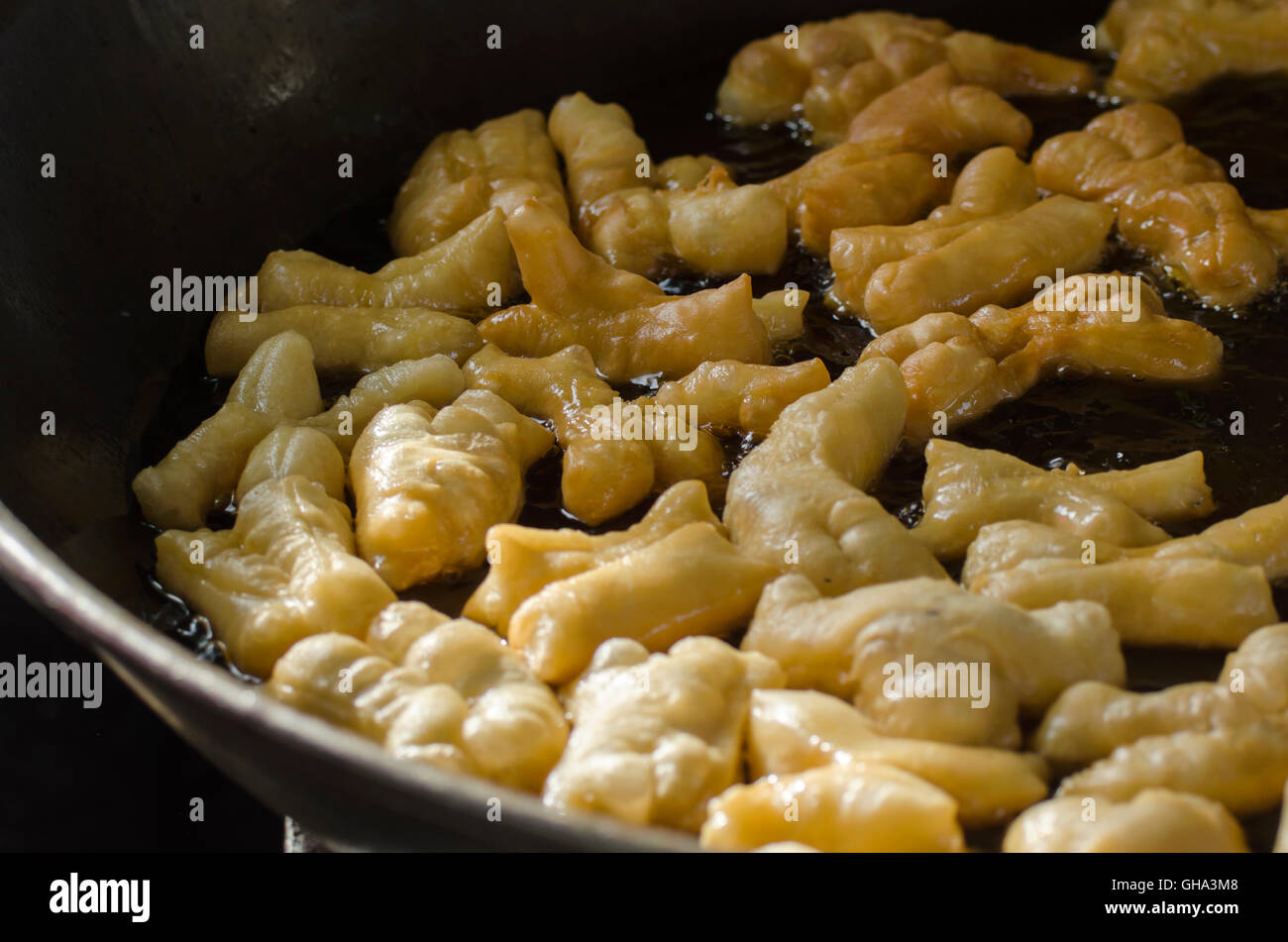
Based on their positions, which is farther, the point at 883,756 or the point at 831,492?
the point at 831,492

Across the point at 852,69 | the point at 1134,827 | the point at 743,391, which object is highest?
the point at 852,69

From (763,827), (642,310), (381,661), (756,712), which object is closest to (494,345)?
(642,310)

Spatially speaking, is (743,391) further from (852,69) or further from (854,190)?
(852,69)

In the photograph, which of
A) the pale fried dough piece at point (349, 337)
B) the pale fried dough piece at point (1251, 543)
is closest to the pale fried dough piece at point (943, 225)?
the pale fried dough piece at point (349, 337)

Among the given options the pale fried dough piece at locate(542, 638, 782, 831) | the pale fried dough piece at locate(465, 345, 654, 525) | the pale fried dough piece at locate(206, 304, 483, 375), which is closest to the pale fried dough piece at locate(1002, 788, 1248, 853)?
the pale fried dough piece at locate(542, 638, 782, 831)

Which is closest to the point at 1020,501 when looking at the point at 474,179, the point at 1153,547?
the point at 1153,547

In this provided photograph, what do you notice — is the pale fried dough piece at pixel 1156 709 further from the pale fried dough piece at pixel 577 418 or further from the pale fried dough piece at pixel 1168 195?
the pale fried dough piece at pixel 1168 195
